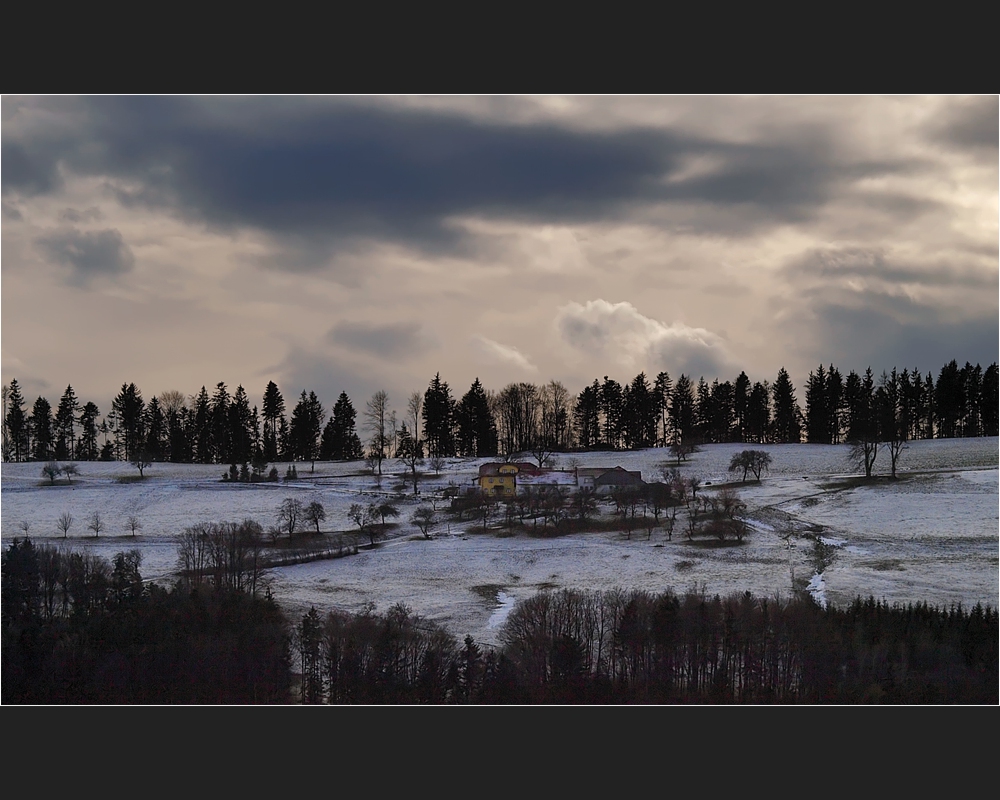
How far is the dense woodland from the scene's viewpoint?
102ft

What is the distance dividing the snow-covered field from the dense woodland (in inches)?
98.3

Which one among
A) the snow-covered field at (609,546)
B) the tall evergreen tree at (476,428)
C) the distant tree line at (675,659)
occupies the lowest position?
the distant tree line at (675,659)

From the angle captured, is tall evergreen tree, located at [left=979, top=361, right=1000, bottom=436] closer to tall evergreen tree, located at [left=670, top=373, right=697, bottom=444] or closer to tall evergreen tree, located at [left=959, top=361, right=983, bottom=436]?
tall evergreen tree, located at [left=959, top=361, right=983, bottom=436]

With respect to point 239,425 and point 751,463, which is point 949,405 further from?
point 239,425

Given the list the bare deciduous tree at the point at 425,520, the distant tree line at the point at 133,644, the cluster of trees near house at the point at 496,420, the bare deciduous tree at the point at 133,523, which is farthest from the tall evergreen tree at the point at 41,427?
the distant tree line at the point at 133,644

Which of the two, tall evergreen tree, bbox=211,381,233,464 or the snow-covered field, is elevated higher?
tall evergreen tree, bbox=211,381,233,464

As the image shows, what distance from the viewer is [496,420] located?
278 feet

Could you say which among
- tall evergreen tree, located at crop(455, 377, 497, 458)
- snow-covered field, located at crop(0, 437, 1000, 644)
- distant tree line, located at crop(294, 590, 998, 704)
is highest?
tall evergreen tree, located at crop(455, 377, 497, 458)

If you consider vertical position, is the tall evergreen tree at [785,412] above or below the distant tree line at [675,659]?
above

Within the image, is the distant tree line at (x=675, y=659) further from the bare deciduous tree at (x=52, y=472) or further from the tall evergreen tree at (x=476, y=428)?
the tall evergreen tree at (x=476, y=428)

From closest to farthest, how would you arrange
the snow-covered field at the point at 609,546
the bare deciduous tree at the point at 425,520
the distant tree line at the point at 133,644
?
the distant tree line at the point at 133,644
the snow-covered field at the point at 609,546
the bare deciduous tree at the point at 425,520

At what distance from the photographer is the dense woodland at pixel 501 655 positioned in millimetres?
31047

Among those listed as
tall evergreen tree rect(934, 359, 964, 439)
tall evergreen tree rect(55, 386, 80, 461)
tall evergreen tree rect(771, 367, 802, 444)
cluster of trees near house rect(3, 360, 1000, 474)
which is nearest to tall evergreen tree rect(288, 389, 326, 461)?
cluster of trees near house rect(3, 360, 1000, 474)

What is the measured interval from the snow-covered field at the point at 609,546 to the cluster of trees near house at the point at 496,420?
16.6 metres
